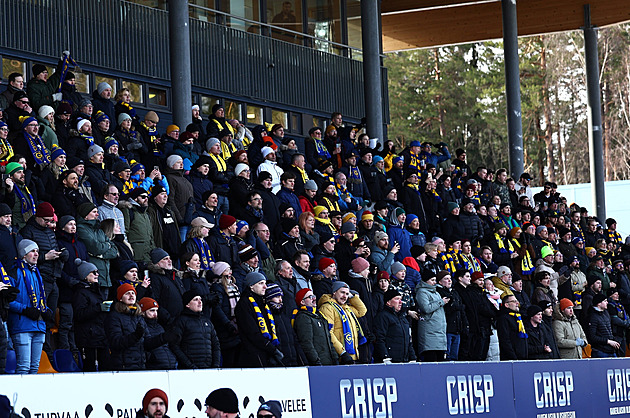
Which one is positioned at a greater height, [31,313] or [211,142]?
[211,142]

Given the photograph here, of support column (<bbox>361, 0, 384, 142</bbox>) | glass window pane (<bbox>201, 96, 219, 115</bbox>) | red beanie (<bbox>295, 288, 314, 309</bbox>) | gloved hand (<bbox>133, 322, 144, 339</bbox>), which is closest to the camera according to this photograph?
gloved hand (<bbox>133, 322, 144, 339</bbox>)

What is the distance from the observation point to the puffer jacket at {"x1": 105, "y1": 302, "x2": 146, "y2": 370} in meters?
9.22

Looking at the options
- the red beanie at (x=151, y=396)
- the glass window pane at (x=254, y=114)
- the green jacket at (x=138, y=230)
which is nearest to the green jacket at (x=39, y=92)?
the green jacket at (x=138, y=230)

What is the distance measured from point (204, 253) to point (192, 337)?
217 cm

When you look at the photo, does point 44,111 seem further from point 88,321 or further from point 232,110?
point 232,110

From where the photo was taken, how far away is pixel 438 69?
178 ft

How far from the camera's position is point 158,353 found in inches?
375

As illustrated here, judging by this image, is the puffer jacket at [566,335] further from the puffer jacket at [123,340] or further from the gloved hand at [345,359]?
the puffer jacket at [123,340]

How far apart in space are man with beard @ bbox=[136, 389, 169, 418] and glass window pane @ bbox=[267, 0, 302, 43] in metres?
16.3

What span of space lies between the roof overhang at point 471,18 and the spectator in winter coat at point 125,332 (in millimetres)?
20815

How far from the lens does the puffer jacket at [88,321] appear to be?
9727mm

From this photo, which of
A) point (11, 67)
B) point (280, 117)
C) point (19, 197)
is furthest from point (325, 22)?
point (19, 197)

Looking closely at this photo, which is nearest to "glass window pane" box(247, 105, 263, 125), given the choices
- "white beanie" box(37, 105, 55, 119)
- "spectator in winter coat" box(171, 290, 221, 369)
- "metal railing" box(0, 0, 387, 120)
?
"metal railing" box(0, 0, 387, 120)

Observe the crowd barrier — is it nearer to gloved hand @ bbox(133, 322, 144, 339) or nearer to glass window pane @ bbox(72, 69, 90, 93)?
gloved hand @ bbox(133, 322, 144, 339)
